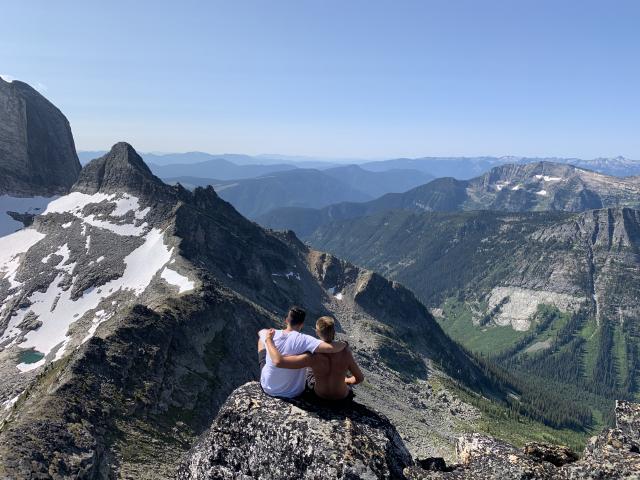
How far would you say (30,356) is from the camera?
83.8m

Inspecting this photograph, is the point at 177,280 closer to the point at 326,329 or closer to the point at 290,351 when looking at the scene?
the point at 290,351

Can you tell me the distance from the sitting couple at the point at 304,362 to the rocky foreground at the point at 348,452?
1.97 feet

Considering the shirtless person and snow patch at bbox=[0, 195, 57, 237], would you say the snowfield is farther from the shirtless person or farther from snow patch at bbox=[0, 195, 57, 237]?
the shirtless person

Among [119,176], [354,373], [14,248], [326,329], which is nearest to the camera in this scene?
[326,329]

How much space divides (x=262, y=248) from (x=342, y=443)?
507 ft

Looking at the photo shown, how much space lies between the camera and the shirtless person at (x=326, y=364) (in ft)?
52.8

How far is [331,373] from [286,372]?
5.45ft

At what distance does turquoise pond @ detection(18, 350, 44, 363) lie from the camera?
81.8 meters

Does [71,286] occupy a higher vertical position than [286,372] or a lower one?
lower

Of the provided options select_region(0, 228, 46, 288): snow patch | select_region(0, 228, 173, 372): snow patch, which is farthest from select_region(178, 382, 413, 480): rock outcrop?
select_region(0, 228, 46, 288): snow patch

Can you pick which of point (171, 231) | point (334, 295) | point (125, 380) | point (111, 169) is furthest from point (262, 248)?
point (125, 380)

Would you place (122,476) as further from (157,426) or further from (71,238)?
(71,238)

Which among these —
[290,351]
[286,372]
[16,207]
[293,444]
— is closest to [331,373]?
[286,372]

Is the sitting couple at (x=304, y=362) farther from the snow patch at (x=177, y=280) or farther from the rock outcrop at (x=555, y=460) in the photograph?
the snow patch at (x=177, y=280)
